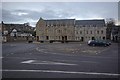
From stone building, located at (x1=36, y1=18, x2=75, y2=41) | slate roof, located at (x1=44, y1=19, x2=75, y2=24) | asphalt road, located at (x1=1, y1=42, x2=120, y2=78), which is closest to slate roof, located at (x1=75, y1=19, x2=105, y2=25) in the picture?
slate roof, located at (x1=44, y1=19, x2=75, y2=24)

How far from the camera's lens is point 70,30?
4077 inches

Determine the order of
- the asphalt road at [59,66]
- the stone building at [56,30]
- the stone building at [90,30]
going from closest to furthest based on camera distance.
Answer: the asphalt road at [59,66], the stone building at [90,30], the stone building at [56,30]

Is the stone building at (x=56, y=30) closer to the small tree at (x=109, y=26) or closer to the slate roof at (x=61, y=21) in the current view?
the slate roof at (x=61, y=21)

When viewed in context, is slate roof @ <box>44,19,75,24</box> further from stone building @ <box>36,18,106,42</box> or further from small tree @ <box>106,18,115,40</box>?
small tree @ <box>106,18,115,40</box>

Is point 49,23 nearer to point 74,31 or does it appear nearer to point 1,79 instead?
point 74,31

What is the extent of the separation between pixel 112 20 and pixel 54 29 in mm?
35825

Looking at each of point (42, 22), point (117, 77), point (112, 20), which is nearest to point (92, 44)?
point (117, 77)

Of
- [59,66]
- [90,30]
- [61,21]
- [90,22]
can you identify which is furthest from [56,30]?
[59,66]

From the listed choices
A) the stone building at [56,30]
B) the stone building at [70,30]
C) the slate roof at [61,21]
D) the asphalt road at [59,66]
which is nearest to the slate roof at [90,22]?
the stone building at [70,30]

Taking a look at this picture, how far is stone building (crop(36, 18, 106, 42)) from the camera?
3925 inches

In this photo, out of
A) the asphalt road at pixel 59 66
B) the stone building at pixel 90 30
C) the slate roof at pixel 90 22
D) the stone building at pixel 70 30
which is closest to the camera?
the asphalt road at pixel 59 66

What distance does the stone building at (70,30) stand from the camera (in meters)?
99.7

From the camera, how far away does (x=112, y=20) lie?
121 metres

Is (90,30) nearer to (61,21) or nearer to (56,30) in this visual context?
(61,21)
